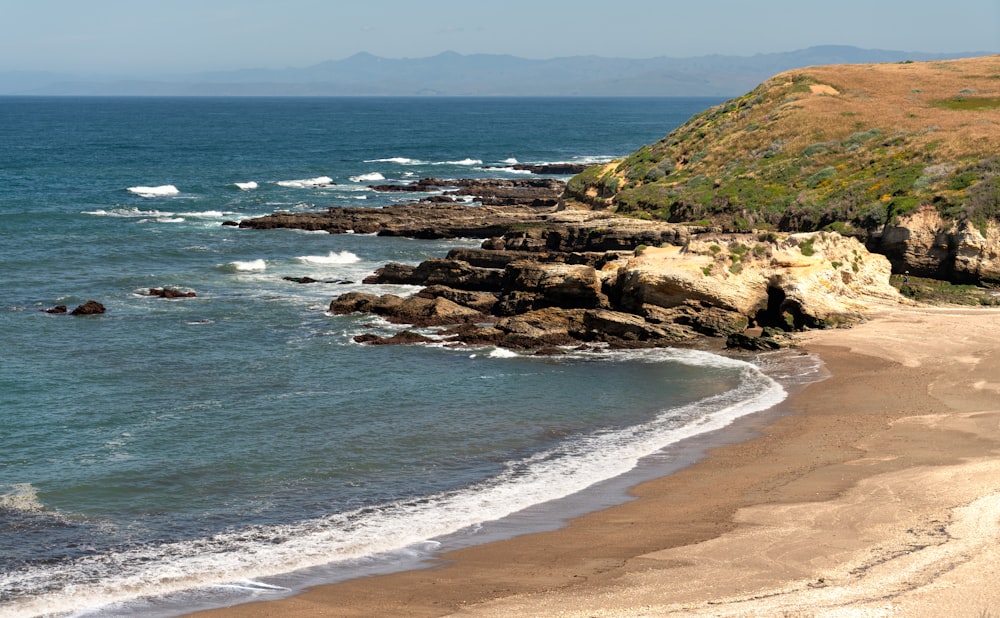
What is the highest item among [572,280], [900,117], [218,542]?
[900,117]

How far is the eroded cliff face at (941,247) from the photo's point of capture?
36500mm

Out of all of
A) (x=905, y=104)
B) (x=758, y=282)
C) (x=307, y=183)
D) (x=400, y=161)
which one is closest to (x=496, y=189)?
(x=307, y=183)

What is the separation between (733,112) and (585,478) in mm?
45998

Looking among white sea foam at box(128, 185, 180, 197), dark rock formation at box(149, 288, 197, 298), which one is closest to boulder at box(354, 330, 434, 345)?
dark rock formation at box(149, 288, 197, 298)

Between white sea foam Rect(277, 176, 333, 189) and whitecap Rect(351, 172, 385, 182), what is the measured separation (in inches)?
85.1

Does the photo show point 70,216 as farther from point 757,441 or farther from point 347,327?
point 757,441

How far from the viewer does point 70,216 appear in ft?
196

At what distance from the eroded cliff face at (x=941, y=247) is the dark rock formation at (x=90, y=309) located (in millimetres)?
28063

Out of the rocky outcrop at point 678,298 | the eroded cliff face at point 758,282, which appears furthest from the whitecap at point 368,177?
the eroded cliff face at point 758,282

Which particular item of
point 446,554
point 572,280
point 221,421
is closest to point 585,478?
point 446,554

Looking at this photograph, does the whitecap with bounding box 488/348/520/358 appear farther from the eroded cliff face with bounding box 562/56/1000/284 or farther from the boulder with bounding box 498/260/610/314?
the eroded cliff face with bounding box 562/56/1000/284

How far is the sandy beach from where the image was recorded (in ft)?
44.9

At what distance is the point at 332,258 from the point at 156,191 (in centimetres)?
3086

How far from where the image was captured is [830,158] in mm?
49594
